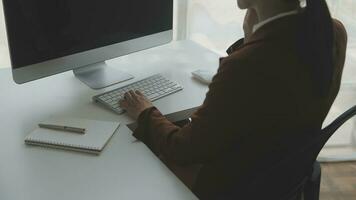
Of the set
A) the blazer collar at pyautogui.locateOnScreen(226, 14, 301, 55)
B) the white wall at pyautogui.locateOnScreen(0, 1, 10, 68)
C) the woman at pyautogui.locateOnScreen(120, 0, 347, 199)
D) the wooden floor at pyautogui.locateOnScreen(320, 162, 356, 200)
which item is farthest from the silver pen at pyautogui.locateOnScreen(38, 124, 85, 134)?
the wooden floor at pyautogui.locateOnScreen(320, 162, 356, 200)

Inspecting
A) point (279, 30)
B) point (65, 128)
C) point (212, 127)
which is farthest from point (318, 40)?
point (65, 128)

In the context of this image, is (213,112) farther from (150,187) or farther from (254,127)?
(150,187)

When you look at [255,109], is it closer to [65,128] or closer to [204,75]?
[65,128]

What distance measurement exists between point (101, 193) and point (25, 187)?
0.60ft

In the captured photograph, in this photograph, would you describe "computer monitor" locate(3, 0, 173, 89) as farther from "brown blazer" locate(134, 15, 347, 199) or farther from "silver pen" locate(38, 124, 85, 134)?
"brown blazer" locate(134, 15, 347, 199)

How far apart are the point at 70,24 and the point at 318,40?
0.82 m

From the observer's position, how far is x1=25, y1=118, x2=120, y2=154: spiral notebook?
121 centimetres

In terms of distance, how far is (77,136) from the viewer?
1252mm

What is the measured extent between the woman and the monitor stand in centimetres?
56

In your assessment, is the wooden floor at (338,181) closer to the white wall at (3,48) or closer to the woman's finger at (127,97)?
the woman's finger at (127,97)

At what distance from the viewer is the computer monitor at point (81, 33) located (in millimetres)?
1368

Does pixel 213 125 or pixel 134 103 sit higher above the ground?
pixel 213 125

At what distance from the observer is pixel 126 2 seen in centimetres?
162

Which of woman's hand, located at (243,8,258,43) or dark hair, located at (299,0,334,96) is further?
woman's hand, located at (243,8,258,43)
